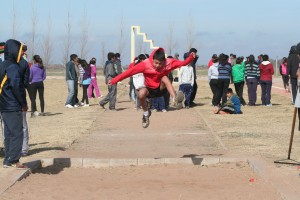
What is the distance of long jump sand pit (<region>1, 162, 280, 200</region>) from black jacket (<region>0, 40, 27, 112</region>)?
1171mm

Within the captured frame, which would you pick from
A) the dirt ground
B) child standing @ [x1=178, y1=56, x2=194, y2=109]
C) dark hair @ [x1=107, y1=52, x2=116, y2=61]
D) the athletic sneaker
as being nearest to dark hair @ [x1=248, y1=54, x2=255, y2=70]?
child standing @ [x1=178, y1=56, x2=194, y2=109]

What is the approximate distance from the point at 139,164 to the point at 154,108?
10312mm

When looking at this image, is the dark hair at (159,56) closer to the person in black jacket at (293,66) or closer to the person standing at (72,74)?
the person in black jacket at (293,66)

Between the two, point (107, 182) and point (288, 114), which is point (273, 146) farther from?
point (288, 114)

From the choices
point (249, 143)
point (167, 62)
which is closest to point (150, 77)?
point (167, 62)

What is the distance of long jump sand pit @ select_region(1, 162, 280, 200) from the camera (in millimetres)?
7965

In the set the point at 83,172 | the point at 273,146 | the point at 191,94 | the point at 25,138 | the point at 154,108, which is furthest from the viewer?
the point at 191,94

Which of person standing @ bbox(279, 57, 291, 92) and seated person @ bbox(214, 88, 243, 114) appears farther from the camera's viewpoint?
person standing @ bbox(279, 57, 291, 92)

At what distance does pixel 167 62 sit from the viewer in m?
10.3

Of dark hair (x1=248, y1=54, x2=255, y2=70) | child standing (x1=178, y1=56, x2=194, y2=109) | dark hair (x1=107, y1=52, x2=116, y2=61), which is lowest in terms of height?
child standing (x1=178, y1=56, x2=194, y2=109)

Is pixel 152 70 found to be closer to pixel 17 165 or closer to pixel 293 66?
pixel 17 165

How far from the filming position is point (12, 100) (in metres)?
9.48

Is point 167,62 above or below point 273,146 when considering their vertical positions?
above

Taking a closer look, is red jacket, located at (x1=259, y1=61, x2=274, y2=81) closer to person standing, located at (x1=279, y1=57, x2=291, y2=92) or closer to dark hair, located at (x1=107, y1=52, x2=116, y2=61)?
dark hair, located at (x1=107, y1=52, x2=116, y2=61)
